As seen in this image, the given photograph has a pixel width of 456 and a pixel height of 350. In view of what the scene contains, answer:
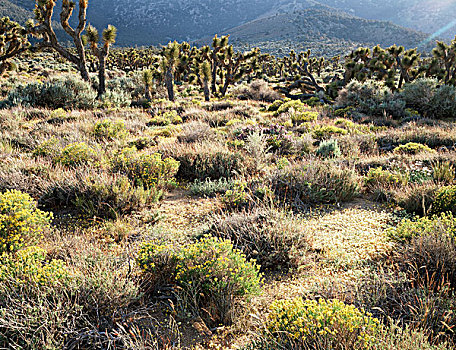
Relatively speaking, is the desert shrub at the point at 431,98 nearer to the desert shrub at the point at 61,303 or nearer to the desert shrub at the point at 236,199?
the desert shrub at the point at 236,199

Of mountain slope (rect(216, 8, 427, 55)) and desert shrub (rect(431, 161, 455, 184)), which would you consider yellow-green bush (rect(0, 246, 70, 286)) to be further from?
mountain slope (rect(216, 8, 427, 55))

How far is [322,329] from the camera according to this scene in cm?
221

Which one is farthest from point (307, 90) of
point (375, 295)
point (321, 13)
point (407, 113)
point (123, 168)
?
point (321, 13)

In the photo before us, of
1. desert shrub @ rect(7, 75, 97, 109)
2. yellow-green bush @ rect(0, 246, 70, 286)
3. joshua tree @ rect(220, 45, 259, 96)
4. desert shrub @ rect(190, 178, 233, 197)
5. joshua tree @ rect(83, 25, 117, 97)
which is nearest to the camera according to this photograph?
yellow-green bush @ rect(0, 246, 70, 286)

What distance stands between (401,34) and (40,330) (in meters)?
151

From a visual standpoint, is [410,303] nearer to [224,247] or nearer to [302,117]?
[224,247]

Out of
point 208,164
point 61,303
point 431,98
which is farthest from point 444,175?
point 431,98

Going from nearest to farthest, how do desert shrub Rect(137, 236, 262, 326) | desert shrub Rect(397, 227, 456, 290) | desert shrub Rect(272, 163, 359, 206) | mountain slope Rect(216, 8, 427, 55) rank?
desert shrub Rect(137, 236, 262, 326) < desert shrub Rect(397, 227, 456, 290) < desert shrub Rect(272, 163, 359, 206) < mountain slope Rect(216, 8, 427, 55)

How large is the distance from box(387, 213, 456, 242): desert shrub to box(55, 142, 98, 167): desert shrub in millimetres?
5804

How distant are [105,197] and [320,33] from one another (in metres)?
157

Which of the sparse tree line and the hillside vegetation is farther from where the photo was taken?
the sparse tree line

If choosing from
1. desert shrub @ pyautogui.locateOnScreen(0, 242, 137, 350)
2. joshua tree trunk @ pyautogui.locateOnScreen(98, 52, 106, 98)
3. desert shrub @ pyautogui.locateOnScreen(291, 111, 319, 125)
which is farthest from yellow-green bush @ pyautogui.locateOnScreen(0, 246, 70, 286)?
joshua tree trunk @ pyautogui.locateOnScreen(98, 52, 106, 98)

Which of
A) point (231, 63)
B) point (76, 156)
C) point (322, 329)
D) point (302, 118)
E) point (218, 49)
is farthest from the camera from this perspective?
point (231, 63)

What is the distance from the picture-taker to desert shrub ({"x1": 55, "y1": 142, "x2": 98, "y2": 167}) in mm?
6098
